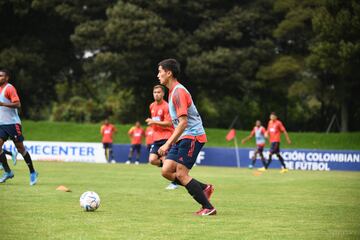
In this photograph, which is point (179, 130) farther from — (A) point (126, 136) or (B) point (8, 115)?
(A) point (126, 136)

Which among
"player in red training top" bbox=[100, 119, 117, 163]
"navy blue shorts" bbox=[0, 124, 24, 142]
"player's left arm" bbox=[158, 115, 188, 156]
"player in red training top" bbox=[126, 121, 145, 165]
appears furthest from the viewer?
"player in red training top" bbox=[126, 121, 145, 165]

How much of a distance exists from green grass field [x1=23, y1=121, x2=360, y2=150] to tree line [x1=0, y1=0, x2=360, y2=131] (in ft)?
7.83

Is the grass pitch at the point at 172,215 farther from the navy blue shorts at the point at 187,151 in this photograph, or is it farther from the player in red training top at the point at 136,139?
the player in red training top at the point at 136,139

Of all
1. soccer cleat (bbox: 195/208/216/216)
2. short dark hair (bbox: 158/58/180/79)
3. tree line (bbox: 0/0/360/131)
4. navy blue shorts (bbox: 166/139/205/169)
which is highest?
short dark hair (bbox: 158/58/180/79)

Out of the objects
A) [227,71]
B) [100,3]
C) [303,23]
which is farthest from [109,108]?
[303,23]

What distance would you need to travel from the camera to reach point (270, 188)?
17797mm

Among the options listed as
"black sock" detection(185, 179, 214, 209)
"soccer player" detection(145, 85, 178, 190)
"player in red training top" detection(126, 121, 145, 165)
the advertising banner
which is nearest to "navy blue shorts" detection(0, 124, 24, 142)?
"soccer player" detection(145, 85, 178, 190)

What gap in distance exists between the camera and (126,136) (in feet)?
148

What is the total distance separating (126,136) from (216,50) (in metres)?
7.93

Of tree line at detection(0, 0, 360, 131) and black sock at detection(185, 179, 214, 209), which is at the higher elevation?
black sock at detection(185, 179, 214, 209)

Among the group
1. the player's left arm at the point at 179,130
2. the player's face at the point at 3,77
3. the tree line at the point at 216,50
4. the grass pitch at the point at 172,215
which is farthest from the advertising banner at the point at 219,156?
the player's left arm at the point at 179,130

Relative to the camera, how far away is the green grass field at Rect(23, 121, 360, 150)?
41219 millimetres

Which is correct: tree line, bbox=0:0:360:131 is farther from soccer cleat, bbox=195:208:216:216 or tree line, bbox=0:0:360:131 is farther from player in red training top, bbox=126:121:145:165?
soccer cleat, bbox=195:208:216:216

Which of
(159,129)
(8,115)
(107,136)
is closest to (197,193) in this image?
(159,129)
